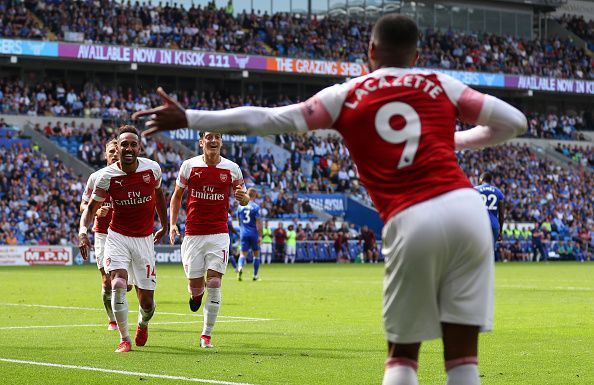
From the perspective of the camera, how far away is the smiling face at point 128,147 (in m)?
13.3

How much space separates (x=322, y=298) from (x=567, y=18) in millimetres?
60222

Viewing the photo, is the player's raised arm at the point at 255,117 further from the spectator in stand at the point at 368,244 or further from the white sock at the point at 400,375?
the spectator in stand at the point at 368,244

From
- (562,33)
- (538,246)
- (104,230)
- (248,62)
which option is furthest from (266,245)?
(562,33)

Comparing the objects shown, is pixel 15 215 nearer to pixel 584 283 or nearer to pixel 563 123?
pixel 584 283

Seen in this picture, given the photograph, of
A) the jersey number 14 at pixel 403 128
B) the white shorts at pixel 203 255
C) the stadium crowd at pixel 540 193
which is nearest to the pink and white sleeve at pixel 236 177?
the white shorts at pixel 203 255

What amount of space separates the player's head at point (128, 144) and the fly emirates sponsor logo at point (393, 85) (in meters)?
7.64

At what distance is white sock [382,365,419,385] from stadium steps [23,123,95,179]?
44567mm

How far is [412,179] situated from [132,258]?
847cm

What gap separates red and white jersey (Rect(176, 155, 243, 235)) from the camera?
48.4 feet

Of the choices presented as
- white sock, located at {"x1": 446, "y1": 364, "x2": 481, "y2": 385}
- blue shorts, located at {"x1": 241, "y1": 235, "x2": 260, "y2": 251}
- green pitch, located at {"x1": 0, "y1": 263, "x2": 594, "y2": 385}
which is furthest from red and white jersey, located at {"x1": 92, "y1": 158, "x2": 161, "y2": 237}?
blue shorts, located at {"x1": 241, "y1": 235, "x2": 260, "y2": 251}

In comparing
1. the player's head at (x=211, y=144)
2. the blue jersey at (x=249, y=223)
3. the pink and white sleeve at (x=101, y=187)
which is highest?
the player's head at (x=211, y=144)

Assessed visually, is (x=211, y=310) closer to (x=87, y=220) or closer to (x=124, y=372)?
(x=87, y=220)

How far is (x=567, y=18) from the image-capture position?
261 feet

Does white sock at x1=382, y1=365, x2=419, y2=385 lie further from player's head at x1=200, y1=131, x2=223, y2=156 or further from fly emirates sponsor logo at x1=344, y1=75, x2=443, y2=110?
player's head at x1=200, y1=131, x2=223, y2=156
